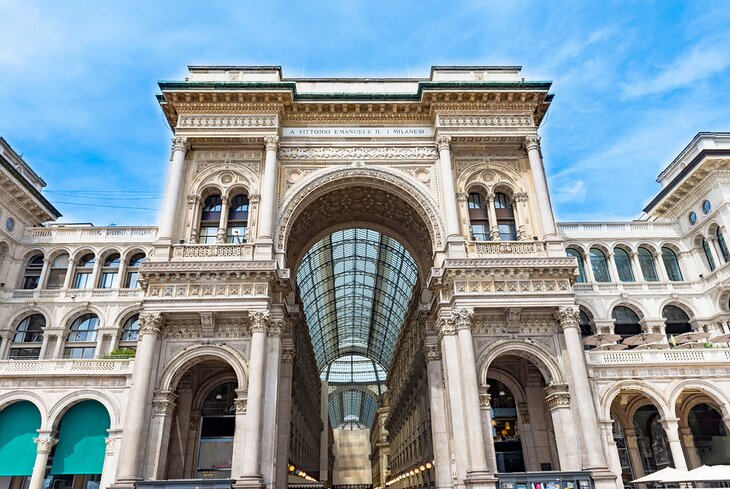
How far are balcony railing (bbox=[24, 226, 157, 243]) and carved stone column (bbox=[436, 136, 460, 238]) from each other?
23452 mm

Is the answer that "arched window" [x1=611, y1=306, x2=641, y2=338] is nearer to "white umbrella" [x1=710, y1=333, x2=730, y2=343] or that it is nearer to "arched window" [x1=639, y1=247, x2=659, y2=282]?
"arched window" [x1=639, y1=247, x2=659, y2=282]

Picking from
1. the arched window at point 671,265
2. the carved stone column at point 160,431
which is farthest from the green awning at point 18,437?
the arched window at point 671,265

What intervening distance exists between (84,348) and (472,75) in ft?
107

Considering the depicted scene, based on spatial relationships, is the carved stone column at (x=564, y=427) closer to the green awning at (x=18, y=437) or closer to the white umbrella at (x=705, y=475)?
the white umbrella at (x=705, y=475)

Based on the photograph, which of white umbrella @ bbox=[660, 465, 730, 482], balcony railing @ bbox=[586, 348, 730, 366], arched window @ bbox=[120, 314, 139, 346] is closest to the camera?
white umbrella @ bbox=[660, 465, 730, 482]

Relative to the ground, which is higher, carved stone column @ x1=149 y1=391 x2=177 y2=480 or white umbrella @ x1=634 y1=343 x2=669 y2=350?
white umbrella @ x1=634 y1=343 x2=669 y2=350

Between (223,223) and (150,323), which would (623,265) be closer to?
(223,223)

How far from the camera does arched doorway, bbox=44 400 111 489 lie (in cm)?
2747

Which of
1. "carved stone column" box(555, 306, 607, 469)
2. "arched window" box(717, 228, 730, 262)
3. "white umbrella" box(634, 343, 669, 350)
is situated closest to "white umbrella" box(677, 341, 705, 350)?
"white umbrella" box(634, 343, 669, 350)

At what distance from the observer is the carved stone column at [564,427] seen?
22500 mm

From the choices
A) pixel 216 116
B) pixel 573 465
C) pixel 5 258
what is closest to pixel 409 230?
pixel 216 116

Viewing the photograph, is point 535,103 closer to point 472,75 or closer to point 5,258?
point 472,75

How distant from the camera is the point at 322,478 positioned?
6750 cm

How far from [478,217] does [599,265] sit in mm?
15212
